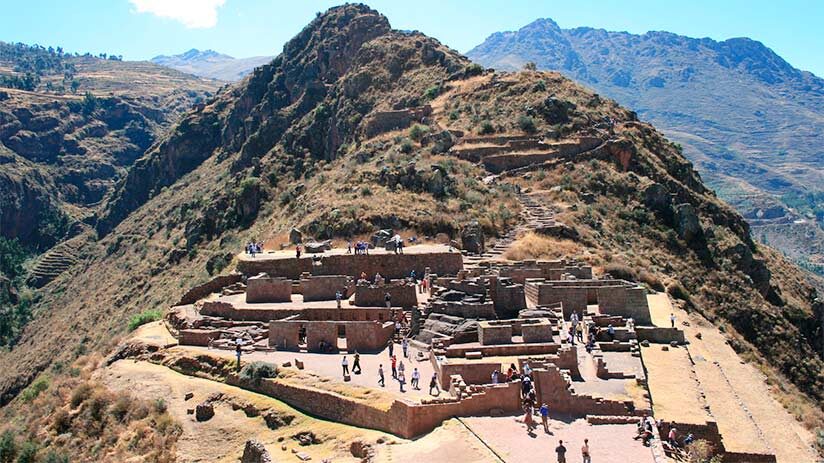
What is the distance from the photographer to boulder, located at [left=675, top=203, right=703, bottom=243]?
46.8m

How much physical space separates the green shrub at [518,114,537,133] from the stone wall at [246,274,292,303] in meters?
29.2

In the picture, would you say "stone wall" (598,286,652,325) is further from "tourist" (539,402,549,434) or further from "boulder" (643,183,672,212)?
"boulder" (643,183,672,212)

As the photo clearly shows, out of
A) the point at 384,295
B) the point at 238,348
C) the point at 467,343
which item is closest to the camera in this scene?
the point at 467,343

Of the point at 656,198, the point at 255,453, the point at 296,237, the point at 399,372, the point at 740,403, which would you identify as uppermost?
the point at 656,198

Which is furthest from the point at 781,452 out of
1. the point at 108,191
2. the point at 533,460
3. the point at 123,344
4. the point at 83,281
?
the point at 108,191

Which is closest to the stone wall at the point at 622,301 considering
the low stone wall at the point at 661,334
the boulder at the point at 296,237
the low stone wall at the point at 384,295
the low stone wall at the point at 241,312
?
the low stone wall at the point at 661,334

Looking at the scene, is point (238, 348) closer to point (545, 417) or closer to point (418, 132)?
point (545, 417)

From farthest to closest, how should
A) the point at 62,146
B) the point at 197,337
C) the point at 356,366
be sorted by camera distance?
the point at 62,146 → the point at 197,337 → the point at 356,366

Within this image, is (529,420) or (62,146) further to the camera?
(62,146)

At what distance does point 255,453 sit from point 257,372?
4247 millimetres

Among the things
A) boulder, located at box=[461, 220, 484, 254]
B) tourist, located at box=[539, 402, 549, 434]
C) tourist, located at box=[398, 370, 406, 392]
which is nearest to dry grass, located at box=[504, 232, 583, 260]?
boulder, located at box=[461, 220, 484, 254]

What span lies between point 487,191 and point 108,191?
95.8 meters

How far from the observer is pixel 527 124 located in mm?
56719

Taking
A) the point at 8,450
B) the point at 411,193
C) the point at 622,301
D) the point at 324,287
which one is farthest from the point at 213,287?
the point at 622,301
